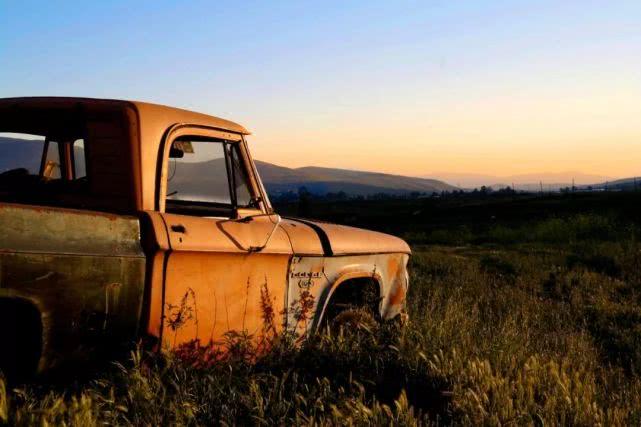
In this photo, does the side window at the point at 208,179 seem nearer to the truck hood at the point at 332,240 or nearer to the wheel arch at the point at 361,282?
the truck hood at the point at 332,240

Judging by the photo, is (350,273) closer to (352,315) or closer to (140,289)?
(352,315)

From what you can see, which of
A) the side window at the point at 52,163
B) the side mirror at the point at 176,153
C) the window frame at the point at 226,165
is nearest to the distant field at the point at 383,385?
the window frame at the point at 226,165

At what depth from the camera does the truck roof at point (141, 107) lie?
3.57 metres

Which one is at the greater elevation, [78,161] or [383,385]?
[78,161]

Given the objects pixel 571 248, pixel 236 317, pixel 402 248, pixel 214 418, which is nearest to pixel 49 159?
pixel 236 317

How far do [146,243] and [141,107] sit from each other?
35.0 inches

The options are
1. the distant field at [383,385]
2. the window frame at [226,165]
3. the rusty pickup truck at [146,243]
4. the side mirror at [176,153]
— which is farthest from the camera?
the side mirror at [176,153]

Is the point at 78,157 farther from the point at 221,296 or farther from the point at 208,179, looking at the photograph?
the point at 221,296

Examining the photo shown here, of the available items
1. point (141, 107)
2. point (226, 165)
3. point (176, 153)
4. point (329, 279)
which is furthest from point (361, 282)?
point (141, 107)

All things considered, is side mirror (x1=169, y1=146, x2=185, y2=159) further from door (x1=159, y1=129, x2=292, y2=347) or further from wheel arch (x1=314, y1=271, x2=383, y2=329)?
wheel arch (x1=314, y1=271, x2=383, y2=329)

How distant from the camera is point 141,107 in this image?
3562 mm

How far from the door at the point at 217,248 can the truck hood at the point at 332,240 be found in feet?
0.39

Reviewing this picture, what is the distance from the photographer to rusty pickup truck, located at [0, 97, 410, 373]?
2.90m

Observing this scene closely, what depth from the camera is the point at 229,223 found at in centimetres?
373
